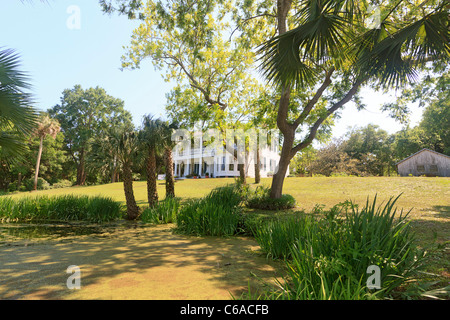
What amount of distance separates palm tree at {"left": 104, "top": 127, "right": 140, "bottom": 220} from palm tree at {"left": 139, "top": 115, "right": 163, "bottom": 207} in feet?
1.70

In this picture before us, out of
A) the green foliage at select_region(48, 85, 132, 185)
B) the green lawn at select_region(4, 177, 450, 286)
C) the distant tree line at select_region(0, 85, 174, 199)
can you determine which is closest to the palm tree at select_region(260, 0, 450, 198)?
the green lawn at select_region(4, 177, 450, 286)

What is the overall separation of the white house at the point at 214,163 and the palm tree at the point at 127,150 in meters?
23.0

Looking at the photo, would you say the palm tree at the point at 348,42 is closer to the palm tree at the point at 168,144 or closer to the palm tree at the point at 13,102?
the palm tree at the point at 13,102

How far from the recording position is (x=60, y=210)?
1170cm

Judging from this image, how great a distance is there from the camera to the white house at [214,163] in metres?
36.2

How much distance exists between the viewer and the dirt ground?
3.12 m

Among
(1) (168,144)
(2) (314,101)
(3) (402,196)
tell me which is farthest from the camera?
(3) (402,196)

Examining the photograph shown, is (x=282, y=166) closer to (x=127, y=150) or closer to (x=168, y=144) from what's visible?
(x=168, y=144)

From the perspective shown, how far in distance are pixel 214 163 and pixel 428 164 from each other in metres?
26.6

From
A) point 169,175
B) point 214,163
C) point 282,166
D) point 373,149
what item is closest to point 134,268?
point 282,166

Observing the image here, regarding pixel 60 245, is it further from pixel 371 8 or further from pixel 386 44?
pixel 371 8

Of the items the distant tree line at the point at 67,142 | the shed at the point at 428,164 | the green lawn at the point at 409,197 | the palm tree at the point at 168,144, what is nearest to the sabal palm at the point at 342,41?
the green lawn at the point at 409,197

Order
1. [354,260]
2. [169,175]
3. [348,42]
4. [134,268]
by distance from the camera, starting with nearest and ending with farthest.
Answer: [354,260] → [134,268] → [348,42] → [169,175]
